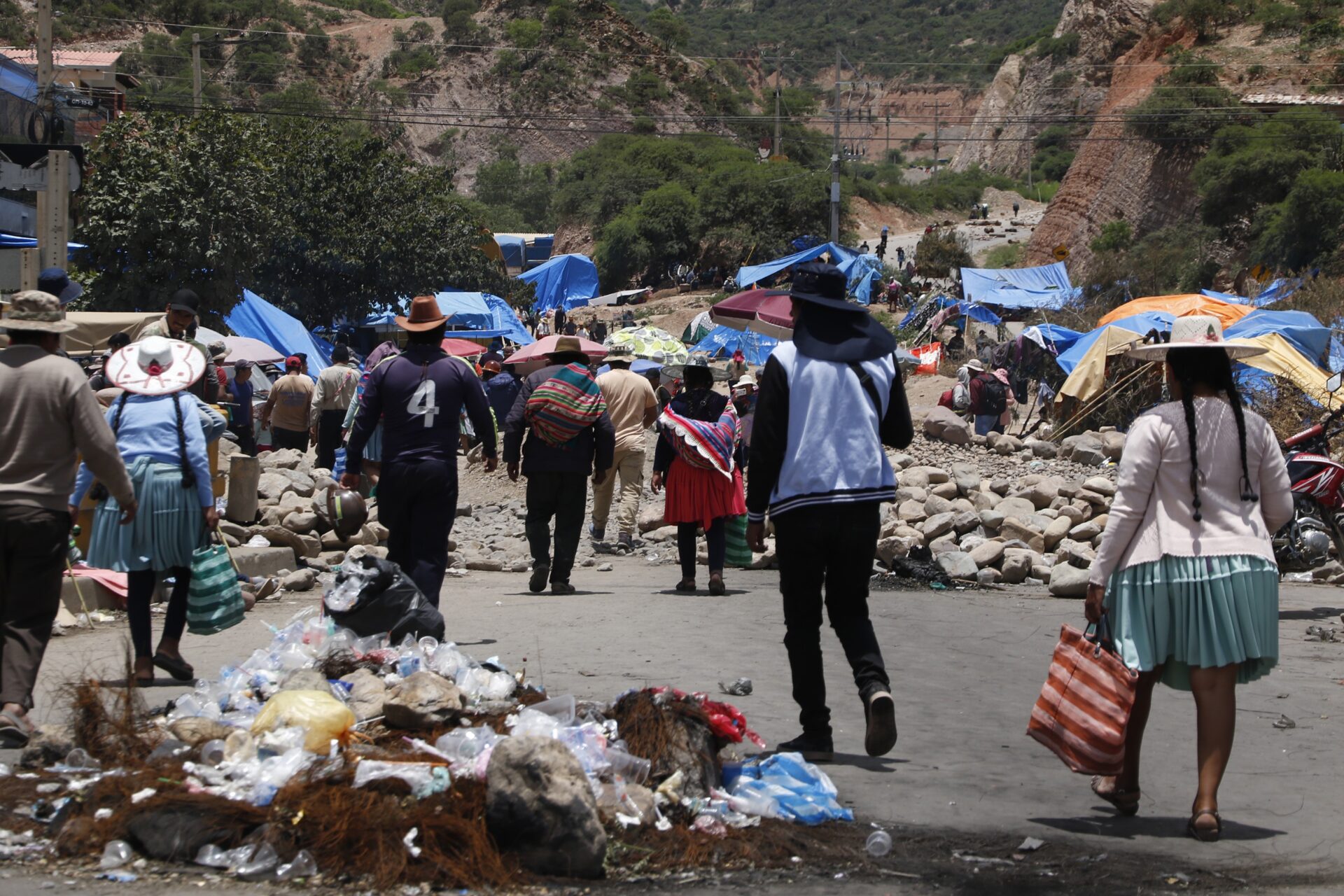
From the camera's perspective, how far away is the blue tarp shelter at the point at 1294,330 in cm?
1844

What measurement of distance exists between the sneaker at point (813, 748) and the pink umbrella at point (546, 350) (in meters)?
4.82

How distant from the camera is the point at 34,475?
5.07m

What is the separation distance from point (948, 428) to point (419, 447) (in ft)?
36.3

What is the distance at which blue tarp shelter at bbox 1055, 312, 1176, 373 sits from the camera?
20.2 m

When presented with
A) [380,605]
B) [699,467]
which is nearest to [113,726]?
[380,605]

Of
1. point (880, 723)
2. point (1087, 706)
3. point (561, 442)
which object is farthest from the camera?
point (561, 442)

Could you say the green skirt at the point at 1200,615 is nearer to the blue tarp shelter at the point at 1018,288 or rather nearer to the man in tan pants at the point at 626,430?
the man in tan pants at the point at 626,430

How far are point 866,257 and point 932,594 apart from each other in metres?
35.0

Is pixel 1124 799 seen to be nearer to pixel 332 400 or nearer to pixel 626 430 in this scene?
pixel 626 430

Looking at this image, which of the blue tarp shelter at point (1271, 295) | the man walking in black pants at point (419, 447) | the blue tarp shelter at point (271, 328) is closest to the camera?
the man walking in black pants at point (419, 447)

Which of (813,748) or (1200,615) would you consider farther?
(813,748)

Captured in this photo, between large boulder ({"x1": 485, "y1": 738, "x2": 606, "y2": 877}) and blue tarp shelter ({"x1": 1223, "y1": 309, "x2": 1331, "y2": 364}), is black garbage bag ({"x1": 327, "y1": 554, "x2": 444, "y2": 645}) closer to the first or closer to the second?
large boulder ({"x1": 485, "y1": 738, "x2": 606, "y2": 877})

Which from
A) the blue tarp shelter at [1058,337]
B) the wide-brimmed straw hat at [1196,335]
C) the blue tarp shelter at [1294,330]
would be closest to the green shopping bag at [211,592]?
the wide-brimmed straw hat at [1196,335]

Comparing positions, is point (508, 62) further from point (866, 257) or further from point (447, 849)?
point (447, 849)
